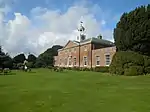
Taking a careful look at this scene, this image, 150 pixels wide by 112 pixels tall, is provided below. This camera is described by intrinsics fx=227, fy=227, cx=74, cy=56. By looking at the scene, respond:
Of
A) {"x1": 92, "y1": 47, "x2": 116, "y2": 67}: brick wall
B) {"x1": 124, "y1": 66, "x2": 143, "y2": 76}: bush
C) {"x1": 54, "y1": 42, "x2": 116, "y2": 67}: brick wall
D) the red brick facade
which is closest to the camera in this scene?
{"x1": 124, "y1": 66, "x2": 143, "y2": 76}: bush

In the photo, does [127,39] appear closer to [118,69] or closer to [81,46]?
[118,69]

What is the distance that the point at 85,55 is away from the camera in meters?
57.1

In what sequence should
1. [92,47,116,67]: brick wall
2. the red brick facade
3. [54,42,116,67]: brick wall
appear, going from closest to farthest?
1. [92,47,116,67]: brick wall
2. the red brick facade
3. [54,42,116,67]: brick wall

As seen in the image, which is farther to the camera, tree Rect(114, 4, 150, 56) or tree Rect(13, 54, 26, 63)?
tree Rect(13, 54, 26, 63)

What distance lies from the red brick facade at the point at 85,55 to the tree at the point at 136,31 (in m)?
8.46

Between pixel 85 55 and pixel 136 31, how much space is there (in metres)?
24.4

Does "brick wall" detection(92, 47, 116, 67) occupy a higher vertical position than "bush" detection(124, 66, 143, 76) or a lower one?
higher

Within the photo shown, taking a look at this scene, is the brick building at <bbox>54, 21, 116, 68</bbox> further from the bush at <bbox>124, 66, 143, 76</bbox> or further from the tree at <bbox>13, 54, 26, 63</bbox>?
the tree at <bbox>13, 54, 26, 63</bbox>

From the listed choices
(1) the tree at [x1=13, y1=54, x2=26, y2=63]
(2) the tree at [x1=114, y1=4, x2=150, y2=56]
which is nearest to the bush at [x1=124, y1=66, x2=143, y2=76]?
(2) the tree at [x1=114, y1=4, x2=150, y2=56]

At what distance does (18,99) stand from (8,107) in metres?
1.70

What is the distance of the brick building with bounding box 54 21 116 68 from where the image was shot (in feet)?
156

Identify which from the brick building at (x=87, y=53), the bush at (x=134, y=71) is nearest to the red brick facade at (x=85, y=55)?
the brick building at (x=87, y=53)

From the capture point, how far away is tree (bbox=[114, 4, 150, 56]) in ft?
110

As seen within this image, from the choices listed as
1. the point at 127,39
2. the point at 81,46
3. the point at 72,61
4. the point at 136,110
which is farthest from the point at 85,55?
the point at 136,110
